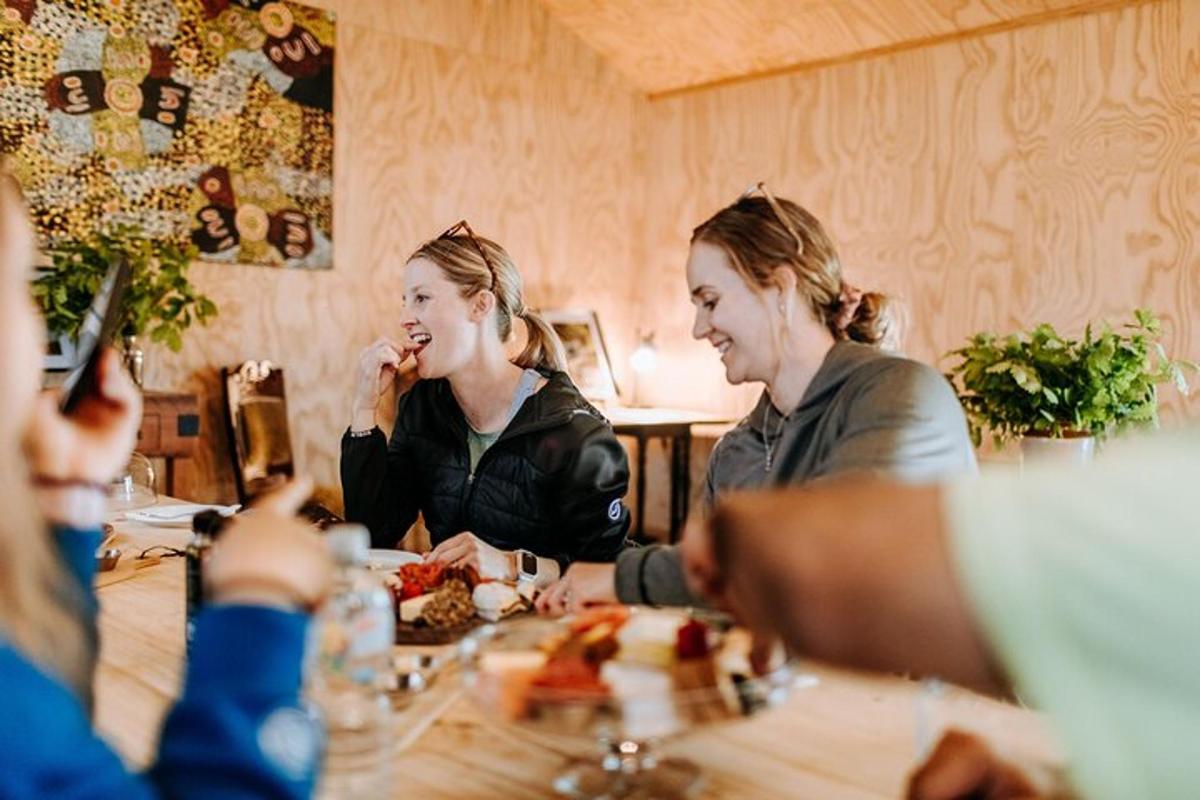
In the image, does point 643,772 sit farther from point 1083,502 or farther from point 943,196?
point 943,196

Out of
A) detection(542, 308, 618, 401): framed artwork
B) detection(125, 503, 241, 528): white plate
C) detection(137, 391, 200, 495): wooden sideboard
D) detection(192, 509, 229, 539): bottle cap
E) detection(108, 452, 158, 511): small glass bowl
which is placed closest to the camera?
detection(192, 509, 229, 539): bottle cap

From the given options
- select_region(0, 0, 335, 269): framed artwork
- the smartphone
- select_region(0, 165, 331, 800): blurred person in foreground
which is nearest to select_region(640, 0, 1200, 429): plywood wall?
select_region(0, 0, 335, 269): framed artwork

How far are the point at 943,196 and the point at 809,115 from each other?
2.56 feet

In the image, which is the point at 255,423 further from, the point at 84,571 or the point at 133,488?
the point at 84,571

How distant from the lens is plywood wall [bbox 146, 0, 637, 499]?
4.61 m

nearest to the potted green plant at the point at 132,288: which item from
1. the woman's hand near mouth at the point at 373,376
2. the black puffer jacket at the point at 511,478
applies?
the woman's hand near mouth at the point at 373,376

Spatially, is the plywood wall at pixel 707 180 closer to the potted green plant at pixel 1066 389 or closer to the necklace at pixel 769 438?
the potted green plant at pixel 1066 389

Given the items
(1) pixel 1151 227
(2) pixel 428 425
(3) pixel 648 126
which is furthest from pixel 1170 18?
(2) pixel 428 425

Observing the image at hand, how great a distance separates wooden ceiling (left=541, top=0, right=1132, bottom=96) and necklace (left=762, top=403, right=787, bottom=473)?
9.62 feet

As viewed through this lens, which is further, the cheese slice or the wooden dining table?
the cheese slice

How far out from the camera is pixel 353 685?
43.0 inches

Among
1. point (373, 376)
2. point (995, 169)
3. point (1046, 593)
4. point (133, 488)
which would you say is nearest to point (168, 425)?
point (133, 488)

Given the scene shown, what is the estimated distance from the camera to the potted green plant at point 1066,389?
9.78ft

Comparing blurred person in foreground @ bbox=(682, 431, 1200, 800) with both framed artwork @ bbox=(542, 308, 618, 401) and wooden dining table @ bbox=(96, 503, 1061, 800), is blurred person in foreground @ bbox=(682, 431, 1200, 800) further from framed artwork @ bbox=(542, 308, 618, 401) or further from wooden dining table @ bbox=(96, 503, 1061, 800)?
framed artwork @ bbox=(542, 308, 618, 401)
